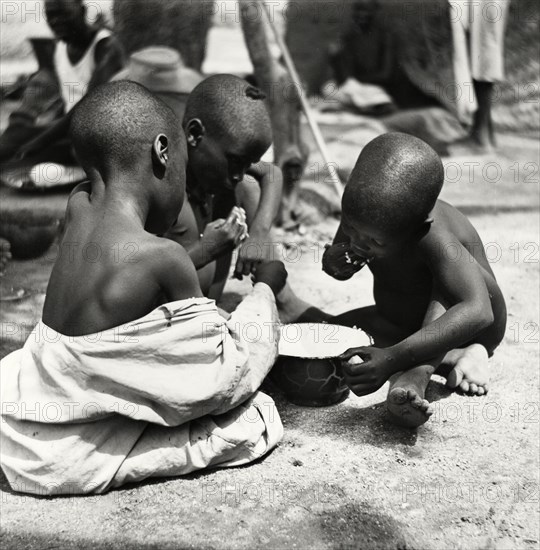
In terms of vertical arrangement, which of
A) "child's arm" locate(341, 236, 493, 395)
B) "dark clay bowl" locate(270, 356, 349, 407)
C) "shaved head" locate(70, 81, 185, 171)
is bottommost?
"dark clay bowl" locate(270, 356, 349, 407)

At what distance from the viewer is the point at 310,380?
261 cm

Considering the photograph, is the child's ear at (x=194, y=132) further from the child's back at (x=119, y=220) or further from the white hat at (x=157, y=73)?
the white hat at (x=157, y=73)

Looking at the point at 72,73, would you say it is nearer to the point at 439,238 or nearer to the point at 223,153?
the point at 223,153

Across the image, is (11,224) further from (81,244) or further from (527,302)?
(527,302)

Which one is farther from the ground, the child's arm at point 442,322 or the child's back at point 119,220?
the child's back at point 119,220

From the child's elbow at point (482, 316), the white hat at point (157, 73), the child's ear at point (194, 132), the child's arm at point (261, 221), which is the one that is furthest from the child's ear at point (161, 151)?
the white hat at point (157, 73)

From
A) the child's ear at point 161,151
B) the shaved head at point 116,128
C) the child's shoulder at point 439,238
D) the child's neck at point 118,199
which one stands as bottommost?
the child's shoulder at point 439,238

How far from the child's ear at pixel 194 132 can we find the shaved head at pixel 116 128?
704 mm

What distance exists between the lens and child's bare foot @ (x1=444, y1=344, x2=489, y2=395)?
2760 millimetres

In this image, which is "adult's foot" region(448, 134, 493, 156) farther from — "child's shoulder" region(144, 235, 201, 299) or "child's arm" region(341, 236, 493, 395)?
"child's shoulder" region(144, 235, 201, 299)

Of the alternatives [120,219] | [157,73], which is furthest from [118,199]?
[157,73]

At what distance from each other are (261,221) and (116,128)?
119 centimetres

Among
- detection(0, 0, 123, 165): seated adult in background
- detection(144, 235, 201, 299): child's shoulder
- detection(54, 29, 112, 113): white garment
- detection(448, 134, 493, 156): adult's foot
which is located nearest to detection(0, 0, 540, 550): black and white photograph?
detection(144, 235, 201, 299): child's shoulder

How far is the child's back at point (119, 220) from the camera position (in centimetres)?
208
